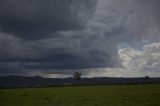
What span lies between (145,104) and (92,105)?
8533mm

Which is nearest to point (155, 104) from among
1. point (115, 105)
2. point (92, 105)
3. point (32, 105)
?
point (115, 105)

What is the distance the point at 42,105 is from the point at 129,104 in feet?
47.1

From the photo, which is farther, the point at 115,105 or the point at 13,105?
the point at 13,105

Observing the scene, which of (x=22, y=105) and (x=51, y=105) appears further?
(x=22, y=105)

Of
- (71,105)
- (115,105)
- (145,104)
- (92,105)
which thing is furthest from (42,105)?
(145,104)

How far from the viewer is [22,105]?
44844 millimetres

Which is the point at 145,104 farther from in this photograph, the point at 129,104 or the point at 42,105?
the point at 42,105

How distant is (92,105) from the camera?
135ft

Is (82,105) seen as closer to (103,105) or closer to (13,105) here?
(103,105)

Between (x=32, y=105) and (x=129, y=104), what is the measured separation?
1637 cm

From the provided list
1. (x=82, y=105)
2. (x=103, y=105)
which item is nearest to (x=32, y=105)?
(x=82, y=105)

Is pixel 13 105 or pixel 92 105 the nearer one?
pixel 92 105

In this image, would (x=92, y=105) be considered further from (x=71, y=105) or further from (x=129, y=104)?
(x=129, y=104)

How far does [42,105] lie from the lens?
42.8 m
